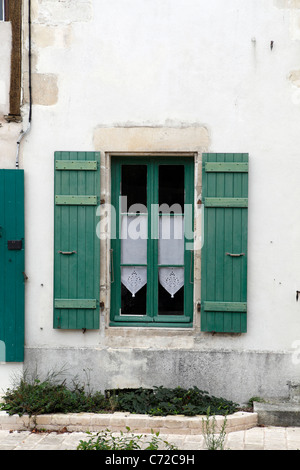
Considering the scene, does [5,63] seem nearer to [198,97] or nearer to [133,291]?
[198,97]

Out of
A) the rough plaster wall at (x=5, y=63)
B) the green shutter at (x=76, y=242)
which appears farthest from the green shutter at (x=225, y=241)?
the rough plaster wall at (x=5, y=63)

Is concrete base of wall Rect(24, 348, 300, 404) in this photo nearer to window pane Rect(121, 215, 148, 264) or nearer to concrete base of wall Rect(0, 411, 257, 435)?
concrete base of wall Rect(0, 411, 257, 435)

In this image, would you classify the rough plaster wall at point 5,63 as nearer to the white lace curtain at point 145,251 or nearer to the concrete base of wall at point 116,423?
the white lace curtain at point 145,251

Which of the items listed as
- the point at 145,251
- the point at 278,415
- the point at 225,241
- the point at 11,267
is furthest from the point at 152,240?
the point at 278,415

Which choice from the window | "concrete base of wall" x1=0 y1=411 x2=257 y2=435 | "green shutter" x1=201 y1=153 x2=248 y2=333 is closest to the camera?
"concrete base of wall" x1=0 y1=411 x2=257 y2=435

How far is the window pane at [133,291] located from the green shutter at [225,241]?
597 millimetres

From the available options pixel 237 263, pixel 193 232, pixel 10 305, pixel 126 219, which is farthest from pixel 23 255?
pixel 237 263

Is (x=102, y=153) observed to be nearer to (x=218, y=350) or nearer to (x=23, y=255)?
(x=23, y=255)

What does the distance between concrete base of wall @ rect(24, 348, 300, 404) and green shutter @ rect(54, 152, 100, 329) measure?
12.9 inches

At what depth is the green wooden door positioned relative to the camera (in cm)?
583

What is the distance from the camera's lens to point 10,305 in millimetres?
5855

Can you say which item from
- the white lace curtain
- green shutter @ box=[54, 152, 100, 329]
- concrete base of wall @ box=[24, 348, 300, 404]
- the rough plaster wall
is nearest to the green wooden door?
concrete base of wall @ box=[24, 348, 300, 404]

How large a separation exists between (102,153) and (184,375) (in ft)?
7.12

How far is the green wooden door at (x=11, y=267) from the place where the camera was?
230 inches
